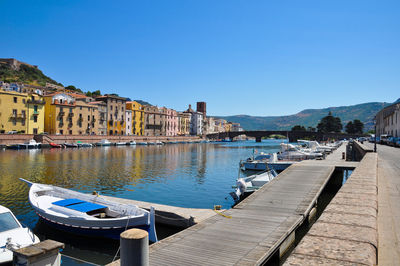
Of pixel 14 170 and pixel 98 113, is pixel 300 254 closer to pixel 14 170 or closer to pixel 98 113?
pixel 14 170

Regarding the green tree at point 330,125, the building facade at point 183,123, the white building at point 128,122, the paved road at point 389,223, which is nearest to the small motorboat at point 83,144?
the white building at point 128,122

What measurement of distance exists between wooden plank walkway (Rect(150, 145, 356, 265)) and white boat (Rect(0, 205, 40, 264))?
4.73m

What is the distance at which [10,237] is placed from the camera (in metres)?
9.87

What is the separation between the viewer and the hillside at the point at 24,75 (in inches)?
5363

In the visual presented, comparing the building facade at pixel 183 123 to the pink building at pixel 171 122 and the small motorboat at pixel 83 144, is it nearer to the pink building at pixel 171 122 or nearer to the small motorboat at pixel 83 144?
the pink building at pixel 171 122

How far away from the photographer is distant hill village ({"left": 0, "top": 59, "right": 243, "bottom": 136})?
76.4 metres

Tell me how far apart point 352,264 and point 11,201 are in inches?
871

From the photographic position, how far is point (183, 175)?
114 feet

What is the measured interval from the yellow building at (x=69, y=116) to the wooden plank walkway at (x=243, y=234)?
280ft

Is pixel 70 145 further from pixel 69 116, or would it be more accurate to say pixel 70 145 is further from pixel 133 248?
pixel 133 248

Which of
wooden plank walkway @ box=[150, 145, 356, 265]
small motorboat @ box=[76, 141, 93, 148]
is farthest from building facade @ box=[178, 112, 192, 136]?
wooden plank walkway @ box=[150, 145, 356, 265]

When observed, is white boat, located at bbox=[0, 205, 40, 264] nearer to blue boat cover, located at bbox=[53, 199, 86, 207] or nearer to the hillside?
blue boat cover, located at bbox=[53, 199, 86, 207]

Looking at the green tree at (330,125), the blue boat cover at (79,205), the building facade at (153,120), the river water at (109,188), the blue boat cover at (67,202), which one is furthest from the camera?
the green tree at (330,125)

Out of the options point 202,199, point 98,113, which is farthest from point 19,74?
point 202,199
